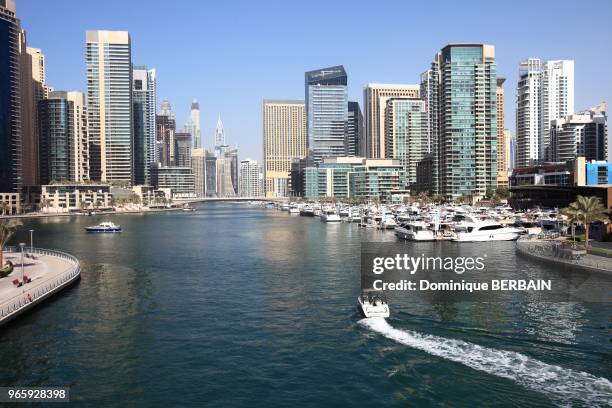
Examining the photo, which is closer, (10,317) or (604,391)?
(604,391)

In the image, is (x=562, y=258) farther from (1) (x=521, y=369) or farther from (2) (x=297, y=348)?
(2) (x=297, y=348)

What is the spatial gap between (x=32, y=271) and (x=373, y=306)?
48.2 metres

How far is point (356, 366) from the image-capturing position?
132 feet

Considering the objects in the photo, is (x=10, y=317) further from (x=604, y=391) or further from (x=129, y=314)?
(x=604, y=391)

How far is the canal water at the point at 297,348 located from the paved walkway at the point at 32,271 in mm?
3671

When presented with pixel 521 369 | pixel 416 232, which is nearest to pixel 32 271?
pixel 521 369

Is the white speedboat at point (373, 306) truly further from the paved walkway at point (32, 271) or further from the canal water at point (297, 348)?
the paved walkway at point (32, 271)

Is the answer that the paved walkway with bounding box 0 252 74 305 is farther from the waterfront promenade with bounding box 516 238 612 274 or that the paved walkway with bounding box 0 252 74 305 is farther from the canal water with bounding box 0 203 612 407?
the waterfront promenade with bounding box 516 238 612 274

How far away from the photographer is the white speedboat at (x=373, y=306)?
170ft

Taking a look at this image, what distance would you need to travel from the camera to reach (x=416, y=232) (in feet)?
415

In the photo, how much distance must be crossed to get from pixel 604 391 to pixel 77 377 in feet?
116

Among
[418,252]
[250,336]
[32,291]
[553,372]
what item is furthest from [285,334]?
[418,252]

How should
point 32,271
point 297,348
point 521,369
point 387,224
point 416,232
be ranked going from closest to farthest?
point 521,369, point 297,348, point 32,271, point 416,232, point 387,224

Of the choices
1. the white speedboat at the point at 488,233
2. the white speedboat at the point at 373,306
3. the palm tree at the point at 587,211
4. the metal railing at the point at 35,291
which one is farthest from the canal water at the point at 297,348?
the white speedboat at the point at 488,233
